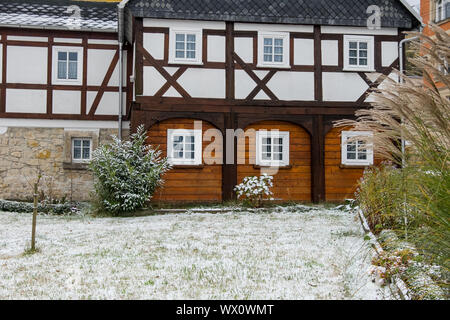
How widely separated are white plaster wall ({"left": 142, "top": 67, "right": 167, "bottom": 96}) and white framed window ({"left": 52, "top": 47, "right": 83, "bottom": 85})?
332cm

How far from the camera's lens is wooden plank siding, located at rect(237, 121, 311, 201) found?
1220 centimetres

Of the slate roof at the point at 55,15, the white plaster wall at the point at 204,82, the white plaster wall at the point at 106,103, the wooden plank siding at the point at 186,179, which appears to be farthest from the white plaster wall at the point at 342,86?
the slate roof at the point at 55,15

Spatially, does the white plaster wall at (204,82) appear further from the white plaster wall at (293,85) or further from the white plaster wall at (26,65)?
the white plaster wall at (26,65)

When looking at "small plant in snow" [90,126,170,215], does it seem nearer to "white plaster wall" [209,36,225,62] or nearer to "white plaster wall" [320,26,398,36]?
"white plaster wall" [209,36,225,62]

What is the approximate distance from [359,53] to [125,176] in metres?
6.76

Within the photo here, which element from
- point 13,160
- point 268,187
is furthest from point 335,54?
point 13,160

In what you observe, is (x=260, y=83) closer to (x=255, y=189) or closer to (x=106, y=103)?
(x=255, y=189)

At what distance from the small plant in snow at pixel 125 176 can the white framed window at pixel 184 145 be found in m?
1.07

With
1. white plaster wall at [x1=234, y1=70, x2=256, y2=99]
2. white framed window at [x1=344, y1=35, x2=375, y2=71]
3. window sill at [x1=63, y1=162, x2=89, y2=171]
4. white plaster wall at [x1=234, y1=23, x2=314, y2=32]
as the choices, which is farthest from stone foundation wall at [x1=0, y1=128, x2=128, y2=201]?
white framed window at [x1=344, y1=35, x2=375, y2=71]

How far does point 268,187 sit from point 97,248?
641cm

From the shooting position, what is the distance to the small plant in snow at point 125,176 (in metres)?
10.4

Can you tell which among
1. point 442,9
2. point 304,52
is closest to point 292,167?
point 304,52

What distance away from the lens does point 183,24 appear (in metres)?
11.9

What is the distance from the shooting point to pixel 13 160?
13.8 meters
